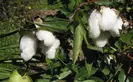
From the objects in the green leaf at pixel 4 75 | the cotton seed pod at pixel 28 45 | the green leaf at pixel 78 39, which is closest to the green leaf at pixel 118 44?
the green leaf at pixel 78 39

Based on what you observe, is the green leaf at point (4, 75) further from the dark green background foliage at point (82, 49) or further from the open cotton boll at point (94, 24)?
the open cotton boll at point (94, 24)

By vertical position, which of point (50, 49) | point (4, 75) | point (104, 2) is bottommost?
point (4, 75)

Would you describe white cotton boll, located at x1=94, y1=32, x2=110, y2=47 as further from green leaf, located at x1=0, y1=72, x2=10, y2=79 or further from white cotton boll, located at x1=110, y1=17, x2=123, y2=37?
green leaf, located at x1=0, y1=72, x2=10, y2=79

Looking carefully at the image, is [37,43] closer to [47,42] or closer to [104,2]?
[47,42]

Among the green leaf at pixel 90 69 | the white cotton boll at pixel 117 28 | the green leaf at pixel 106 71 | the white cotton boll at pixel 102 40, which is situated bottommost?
the green leaf at pixel 106 71

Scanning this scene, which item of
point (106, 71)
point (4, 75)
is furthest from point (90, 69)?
point (4, 75)

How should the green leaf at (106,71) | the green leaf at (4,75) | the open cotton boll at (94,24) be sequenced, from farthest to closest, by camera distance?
the green leaf at (4,75) < the green leaf at (106,71) < the open cotton boll at (94,24)

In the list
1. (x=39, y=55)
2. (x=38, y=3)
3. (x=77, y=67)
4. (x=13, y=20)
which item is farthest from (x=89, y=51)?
(x=38, y=3)
